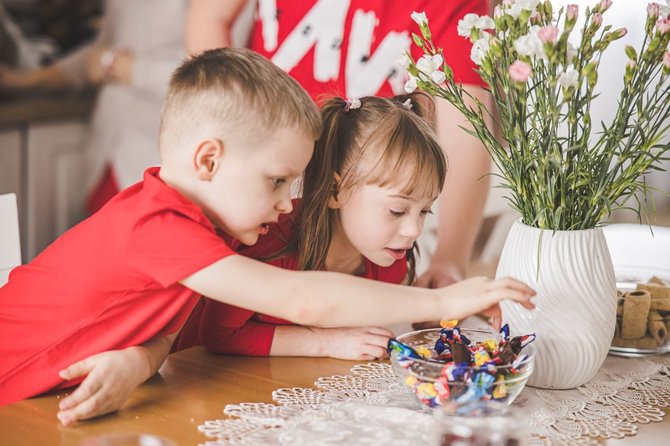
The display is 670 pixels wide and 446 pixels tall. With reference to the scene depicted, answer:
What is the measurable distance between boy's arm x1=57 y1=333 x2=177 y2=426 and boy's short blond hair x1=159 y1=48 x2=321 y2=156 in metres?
0.29

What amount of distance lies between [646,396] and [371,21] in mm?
1121

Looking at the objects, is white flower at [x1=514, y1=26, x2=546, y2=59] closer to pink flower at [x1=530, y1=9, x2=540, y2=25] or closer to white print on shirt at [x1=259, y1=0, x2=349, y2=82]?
pink flower at [x1=530, y1=9, x2=540, y2=25]

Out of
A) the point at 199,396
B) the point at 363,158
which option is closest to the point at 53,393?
the point at 199,396

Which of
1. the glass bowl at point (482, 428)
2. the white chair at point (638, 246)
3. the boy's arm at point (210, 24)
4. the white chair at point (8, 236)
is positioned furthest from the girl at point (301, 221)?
the boy's arm at point (210, 24)

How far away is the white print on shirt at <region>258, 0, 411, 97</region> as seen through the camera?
6.65 ft

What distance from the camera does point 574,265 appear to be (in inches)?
47.0

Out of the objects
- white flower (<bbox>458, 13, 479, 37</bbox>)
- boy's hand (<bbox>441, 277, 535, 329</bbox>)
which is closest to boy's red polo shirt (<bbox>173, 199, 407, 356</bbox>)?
boy's hand (<bbox>441, 277, 535, 329</bbox>)

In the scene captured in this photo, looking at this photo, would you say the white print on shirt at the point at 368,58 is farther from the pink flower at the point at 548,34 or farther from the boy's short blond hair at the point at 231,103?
the pink flower at the point at 548,34

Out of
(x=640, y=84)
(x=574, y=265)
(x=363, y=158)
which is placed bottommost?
(x=574, y=265)

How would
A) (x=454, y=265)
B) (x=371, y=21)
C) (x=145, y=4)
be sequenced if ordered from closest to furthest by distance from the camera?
(x=454, y=265)
(x=371, y=21)
(x=145, y=4)

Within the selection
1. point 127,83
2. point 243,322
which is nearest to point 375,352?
point 243,322

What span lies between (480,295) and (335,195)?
460 mm

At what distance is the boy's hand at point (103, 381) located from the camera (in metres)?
1.08

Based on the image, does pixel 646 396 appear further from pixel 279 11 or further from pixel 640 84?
pixel 279 11
